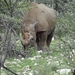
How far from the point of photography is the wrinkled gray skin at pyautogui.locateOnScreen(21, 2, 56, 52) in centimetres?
1319

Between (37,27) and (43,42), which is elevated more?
(37,27)

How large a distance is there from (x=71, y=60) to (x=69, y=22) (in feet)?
2.72

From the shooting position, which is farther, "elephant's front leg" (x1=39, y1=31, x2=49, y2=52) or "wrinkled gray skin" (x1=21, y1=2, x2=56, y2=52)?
"elephant's front leg" (x1=39, y1=31, x2=49, y2=52)

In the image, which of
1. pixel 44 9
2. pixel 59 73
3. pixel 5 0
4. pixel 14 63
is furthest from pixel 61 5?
pixel 5 0

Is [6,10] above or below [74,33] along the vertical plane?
above

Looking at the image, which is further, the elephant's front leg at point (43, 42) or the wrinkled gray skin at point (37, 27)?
the elephant's front leg at point (43, 42)

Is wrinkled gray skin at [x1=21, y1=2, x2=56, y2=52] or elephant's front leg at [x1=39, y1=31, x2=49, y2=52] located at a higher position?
wrinkled gray skin at [x1=21, y1=2, x2=56, y2=52]

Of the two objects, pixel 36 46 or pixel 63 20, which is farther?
pixel 36 46

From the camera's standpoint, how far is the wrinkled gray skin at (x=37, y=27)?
13188mm

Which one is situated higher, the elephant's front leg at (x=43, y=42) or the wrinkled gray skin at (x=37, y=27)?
the wrinkled gray skin at (x=37, y=27)

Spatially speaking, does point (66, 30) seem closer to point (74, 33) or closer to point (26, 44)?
point (74, 33)

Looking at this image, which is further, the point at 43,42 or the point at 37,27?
the point at 43,42

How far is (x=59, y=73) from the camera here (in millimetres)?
8852

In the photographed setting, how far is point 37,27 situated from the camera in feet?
46.0
